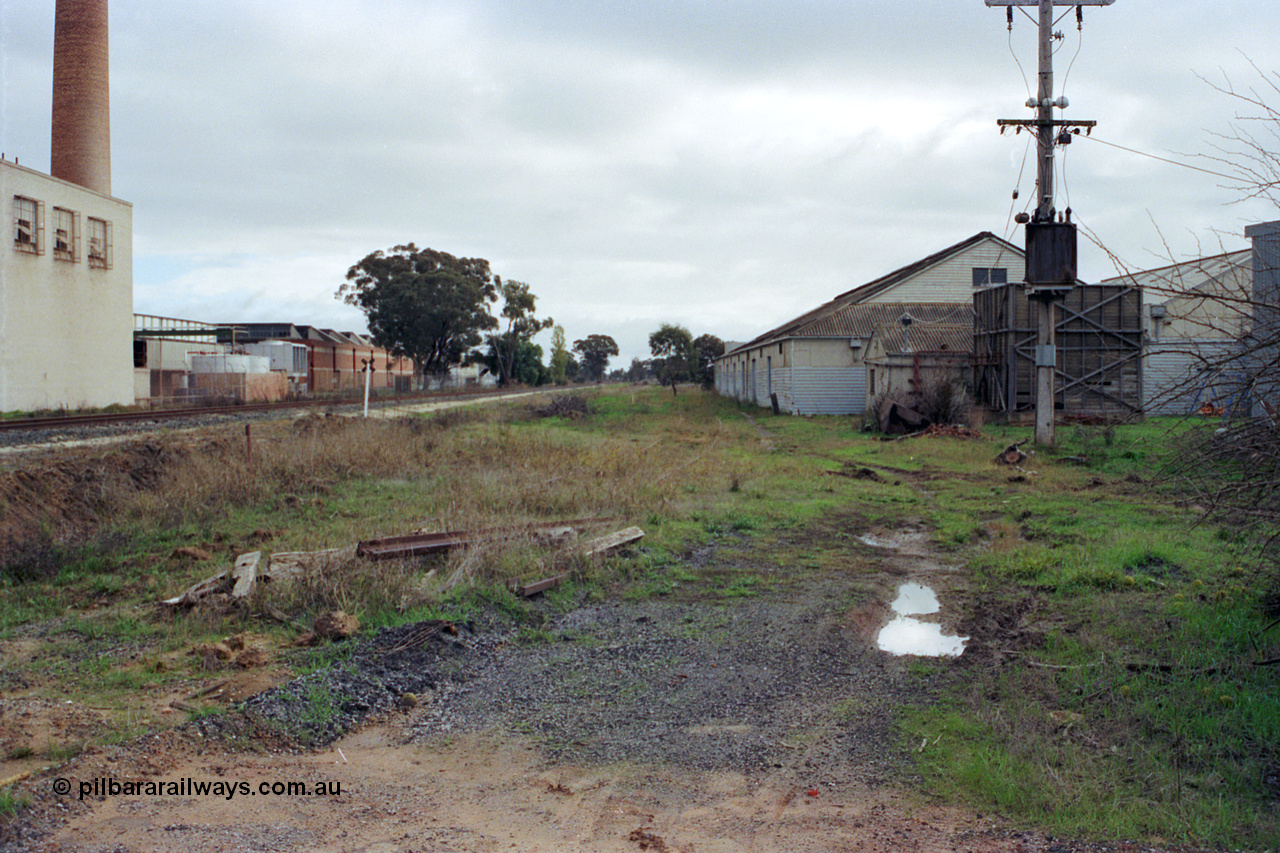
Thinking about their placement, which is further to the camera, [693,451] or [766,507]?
[693,451]

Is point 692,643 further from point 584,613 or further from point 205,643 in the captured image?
point 205,643

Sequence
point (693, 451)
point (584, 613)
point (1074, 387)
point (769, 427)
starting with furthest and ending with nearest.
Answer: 1. point (769, 427)
2. point (1074, 387)
3. point (693, 451)
4. point (584, 613)

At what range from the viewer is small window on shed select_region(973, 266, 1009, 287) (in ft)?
127

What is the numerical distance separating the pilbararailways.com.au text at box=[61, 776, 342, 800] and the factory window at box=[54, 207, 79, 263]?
35.6 m

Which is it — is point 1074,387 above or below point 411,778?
above

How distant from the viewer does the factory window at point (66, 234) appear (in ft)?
109

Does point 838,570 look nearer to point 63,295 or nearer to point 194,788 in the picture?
point 194,788

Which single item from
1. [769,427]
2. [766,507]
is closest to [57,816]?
[766,507]

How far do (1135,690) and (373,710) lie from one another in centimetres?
453

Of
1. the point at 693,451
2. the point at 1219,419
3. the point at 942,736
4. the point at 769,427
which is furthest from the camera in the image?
the point at 769,427

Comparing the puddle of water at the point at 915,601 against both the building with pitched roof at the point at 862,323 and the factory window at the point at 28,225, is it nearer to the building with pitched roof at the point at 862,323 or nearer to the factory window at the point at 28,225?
the building with pitched roof at the point at 862,323

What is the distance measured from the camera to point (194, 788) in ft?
14.1

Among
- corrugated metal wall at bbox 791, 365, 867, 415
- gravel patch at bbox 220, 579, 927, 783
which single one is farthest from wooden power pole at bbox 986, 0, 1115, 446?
corrugated metal wall at bbox 791, 365, 867, 415

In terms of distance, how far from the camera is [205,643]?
6.64m
